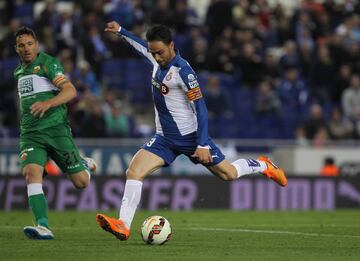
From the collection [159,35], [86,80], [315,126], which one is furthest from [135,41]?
[315,126]

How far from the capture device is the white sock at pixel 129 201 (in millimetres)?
10952

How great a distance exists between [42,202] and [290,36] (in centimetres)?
1525

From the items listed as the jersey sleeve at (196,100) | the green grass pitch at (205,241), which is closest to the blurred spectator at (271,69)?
the green grass pitch at (205,241)

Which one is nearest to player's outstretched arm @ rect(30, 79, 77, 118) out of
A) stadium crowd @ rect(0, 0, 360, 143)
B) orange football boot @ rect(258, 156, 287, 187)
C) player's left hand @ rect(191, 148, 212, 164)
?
player's left hand @ rect(191, 148, 212, 164)

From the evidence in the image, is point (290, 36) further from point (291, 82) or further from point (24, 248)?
point (24, 248)

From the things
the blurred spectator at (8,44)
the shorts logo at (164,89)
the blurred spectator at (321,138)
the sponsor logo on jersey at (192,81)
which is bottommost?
the blurred spectator at (321,138)

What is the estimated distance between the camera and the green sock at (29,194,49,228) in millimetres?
11344

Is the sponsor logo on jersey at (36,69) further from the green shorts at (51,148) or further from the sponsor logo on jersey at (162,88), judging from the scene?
the sponsor logo on jersey at (162,88)

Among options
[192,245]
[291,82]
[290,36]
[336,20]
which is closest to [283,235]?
[192,245]

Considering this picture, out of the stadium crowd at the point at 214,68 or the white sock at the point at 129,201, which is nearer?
the white sock at the point at 129,201

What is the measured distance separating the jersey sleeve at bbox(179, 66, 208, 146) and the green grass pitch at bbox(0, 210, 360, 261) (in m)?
1.16

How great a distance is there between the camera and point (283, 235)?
1245 cm

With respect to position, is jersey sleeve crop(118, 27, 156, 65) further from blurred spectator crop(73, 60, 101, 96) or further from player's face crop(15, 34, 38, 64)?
blurred spectator crop(73, 60, 101, 96)

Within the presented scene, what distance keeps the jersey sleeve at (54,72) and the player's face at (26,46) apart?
0.21 m
